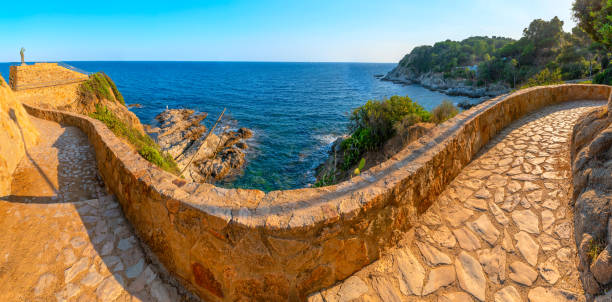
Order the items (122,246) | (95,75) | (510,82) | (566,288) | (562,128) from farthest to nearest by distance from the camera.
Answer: (510,82) < (95,75) < (562,128) < (122,246) < (566,288)

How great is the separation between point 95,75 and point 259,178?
17002mm

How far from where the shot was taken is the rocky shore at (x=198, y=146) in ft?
53.1

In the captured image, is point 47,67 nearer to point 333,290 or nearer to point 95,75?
point 95,75

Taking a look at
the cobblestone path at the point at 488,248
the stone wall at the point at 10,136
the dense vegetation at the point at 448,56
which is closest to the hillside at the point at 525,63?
the dense vegetation at the point at 448,56

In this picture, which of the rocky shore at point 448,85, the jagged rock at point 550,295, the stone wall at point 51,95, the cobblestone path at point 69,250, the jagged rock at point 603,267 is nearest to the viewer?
the jagged rock at point 603,267

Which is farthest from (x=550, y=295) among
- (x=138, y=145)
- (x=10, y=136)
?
(x=138, y=145)

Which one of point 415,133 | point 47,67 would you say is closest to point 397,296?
point 415,133

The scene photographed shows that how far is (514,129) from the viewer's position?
5.70m

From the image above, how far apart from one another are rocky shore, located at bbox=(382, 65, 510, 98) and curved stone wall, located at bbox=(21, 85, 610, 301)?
46928mm

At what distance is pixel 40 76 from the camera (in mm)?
16797

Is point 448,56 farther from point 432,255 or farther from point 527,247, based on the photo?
point 432,255

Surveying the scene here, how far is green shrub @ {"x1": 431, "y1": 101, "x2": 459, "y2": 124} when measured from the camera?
1167cm

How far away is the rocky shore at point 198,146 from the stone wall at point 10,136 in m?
6.65

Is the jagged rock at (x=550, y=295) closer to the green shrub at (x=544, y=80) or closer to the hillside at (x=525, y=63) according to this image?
the green shrub at (x=544, y=80)
